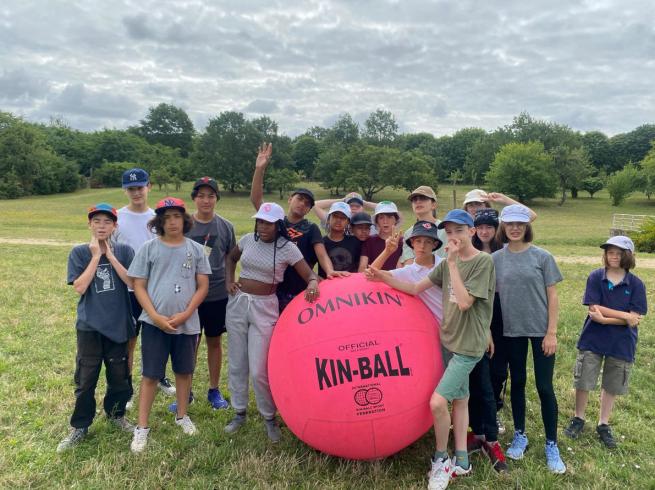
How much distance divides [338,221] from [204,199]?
1.43m

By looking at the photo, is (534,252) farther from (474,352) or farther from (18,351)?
(18,351)

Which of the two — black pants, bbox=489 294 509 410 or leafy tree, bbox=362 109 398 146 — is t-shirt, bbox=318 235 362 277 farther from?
leafy tree, bbox=362 109 398 146

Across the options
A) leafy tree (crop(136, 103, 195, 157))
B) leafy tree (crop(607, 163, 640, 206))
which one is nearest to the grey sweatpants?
leafy tree (crop(607, 163, 640, 206))

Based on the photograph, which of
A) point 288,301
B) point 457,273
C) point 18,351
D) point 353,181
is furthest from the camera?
point 353,181

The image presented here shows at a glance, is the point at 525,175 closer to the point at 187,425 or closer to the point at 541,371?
the point at 541,371

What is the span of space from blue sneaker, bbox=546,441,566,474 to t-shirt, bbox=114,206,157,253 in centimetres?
446

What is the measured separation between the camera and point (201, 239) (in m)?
4.89

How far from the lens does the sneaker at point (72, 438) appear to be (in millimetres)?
4254

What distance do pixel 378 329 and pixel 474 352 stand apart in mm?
792

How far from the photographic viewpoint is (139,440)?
4324 millimetres

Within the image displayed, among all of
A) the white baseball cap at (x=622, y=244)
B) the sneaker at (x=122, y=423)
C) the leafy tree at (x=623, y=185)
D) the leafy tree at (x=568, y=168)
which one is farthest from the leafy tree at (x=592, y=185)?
the sneaker at (x=122, y=423)

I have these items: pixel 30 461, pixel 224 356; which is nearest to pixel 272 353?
pixel 30 461

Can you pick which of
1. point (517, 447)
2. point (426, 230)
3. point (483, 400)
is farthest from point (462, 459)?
point (426, 230)

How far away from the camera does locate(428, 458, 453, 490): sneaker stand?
3736mm
